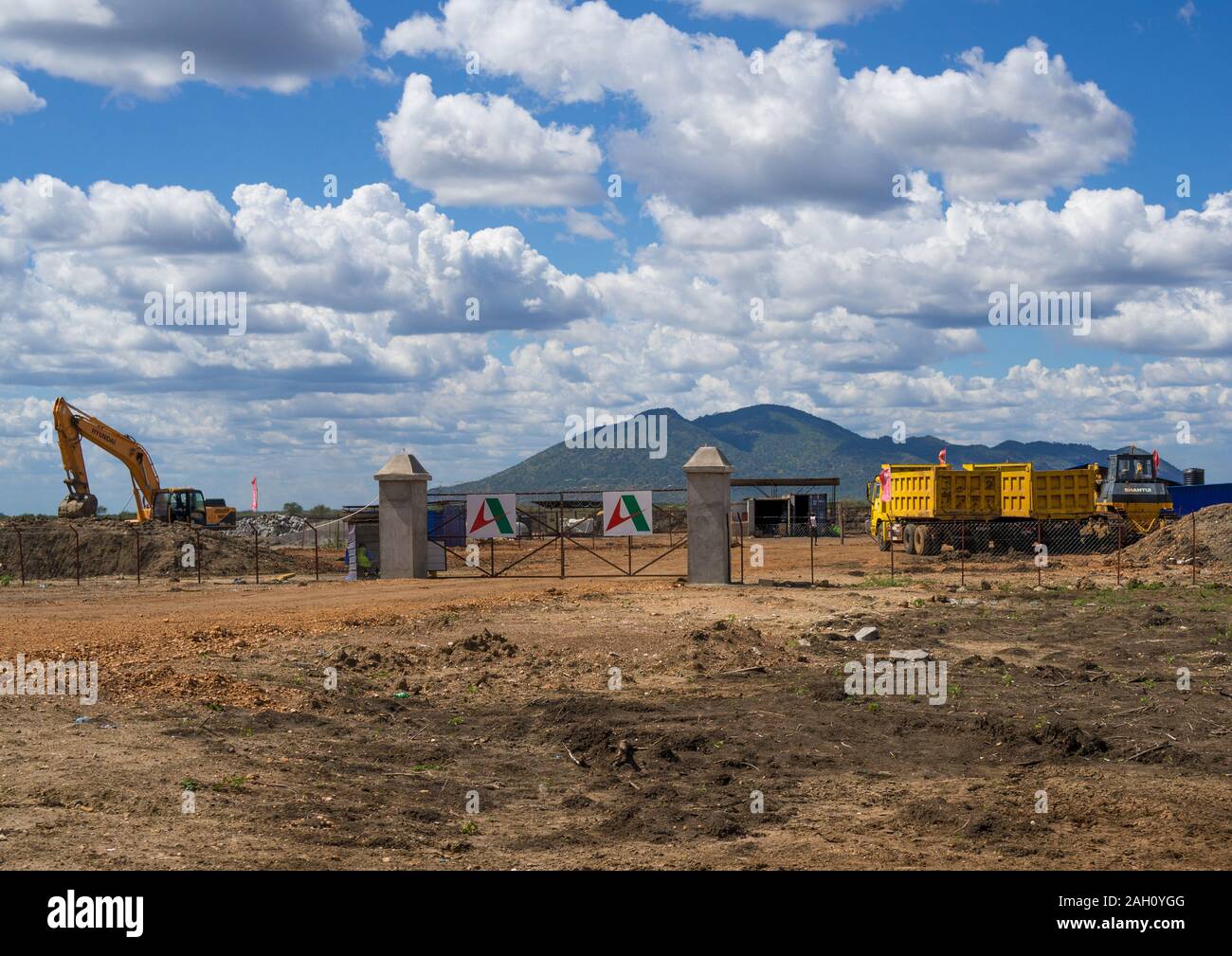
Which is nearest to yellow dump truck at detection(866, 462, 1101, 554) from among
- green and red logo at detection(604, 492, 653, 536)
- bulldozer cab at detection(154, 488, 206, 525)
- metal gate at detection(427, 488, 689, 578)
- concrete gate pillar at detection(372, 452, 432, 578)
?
metal gate at detection(427, 488, 689, 578)

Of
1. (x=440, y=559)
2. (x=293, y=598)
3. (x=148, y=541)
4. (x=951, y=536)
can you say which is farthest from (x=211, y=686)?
(x=951, y=536)

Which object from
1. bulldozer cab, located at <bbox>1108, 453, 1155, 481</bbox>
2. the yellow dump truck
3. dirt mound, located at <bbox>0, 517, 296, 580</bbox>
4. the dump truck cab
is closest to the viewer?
dirt mound, located at <bbox>0, 517, 296, 580</bbox>

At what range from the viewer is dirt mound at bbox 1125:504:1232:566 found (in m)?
34.3

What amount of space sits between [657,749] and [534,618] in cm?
928

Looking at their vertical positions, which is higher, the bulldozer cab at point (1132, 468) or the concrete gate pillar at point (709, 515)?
the bulldozer cab at point (1132, 468)

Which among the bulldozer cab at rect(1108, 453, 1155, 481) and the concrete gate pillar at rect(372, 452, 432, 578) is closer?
the concrete gate pillar at rect(372, 452, 432, 578)

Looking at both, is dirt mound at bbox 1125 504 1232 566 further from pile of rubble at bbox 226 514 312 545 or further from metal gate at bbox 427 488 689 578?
pile of rubble at bbox 226 514 312 545

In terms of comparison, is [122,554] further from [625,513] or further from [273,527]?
[273,527]

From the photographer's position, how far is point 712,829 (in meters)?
9.02

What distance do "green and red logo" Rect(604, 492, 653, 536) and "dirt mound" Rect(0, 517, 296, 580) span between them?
52.4 ft

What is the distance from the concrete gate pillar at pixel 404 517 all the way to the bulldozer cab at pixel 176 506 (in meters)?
24.3

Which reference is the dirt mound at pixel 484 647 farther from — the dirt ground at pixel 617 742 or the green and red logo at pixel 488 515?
the green and red logo at pixel 488 515

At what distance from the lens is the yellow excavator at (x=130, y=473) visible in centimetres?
4738

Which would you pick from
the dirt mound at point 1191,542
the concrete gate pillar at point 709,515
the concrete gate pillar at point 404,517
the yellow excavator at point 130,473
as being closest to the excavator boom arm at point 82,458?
the yellow excavator at point 130,473
